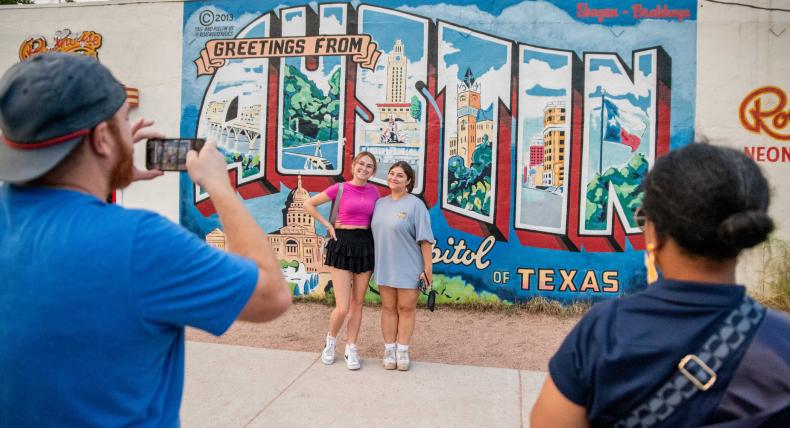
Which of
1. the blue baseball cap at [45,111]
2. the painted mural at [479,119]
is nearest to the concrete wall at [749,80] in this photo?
the painted mural at [479,119]

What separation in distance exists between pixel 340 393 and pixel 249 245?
3.20 metres

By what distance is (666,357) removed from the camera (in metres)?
1.21

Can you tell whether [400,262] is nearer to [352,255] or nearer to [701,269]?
[352,255]

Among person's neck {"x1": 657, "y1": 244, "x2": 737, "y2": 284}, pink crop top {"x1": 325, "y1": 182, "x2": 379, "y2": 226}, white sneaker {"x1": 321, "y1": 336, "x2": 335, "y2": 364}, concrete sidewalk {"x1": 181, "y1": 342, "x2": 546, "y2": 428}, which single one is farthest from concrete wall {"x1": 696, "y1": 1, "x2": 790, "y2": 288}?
person's neck {"x1": 657, "y1": 244, "x2": 737, "y2": 284}

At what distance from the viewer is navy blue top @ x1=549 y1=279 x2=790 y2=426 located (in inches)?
46.7

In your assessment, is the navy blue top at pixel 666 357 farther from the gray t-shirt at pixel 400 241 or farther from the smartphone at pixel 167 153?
the gray t-shirt at pixel 400 241

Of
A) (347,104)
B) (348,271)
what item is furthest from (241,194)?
(348,271)

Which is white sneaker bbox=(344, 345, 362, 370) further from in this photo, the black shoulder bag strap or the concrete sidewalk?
the black shoulder bag strap

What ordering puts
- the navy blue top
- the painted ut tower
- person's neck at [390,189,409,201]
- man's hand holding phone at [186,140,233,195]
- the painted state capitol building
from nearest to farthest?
the navy blue top → man's hand holding phone at [186,140,233,195] → person's neck at [390,189,409,201] → the painted ut tower → the painted state capitol building

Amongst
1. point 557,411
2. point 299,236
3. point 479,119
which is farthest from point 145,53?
point 557,411

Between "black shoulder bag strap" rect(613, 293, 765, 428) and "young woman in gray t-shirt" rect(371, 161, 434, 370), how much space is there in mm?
3670

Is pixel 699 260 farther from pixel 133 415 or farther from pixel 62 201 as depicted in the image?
pixel 62 201

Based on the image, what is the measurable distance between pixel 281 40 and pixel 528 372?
5.01 m

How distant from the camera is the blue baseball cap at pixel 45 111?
1.23 meters
